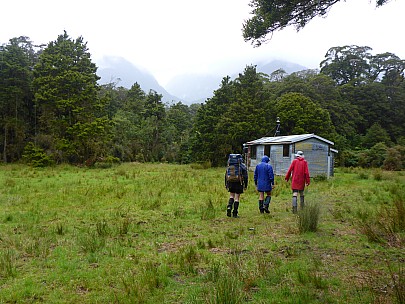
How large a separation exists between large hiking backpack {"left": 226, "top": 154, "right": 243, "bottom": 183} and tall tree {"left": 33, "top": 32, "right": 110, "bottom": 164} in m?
22.0

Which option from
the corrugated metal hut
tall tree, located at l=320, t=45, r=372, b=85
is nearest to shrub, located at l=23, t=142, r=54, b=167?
the corrugated metal hut

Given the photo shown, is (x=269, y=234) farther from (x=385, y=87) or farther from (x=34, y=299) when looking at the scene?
(x=385, y=87)

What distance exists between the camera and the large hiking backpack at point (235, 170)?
7.90 meters

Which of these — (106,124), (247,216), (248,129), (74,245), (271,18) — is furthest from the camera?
(248,129)

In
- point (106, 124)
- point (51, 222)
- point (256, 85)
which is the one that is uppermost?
point (256, 85)

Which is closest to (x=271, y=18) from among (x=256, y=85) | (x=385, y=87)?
(x=256, y=85)

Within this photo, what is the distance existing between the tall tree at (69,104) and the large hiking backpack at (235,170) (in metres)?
22.0

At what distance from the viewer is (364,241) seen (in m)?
5.69

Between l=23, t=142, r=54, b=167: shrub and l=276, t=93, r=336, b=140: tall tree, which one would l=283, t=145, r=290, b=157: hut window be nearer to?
l=276, t=93, r=336, b=140: tall tree

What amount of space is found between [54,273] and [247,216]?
523 centimetres

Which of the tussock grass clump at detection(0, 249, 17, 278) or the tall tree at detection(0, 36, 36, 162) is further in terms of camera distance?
the tall tree at detection(0, 36, 36, 162)

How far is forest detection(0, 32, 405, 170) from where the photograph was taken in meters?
28.1

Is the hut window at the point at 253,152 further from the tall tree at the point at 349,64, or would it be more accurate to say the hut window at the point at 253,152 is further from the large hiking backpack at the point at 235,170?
the tall tree at the point at 349,64

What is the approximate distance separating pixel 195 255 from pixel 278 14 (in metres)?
4.86
